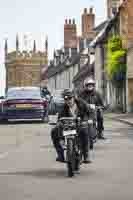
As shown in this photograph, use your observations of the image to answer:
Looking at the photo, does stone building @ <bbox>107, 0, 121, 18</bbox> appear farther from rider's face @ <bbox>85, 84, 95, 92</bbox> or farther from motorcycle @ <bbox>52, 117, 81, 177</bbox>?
motorcycle @ <bbox>52, 117, 81, 177</bbox>

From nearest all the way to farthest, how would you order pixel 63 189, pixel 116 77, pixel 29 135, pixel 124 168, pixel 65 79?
pixel 63 189 → pixel 124 168 → pixel 29 135 → pixel 116 77 → pixel 65 79

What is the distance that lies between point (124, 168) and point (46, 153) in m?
3.67

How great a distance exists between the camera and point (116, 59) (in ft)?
169

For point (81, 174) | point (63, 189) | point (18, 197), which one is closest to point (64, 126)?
point (81, 174)

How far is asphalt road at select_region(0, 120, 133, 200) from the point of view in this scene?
358 inches

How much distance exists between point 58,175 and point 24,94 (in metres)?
18.0

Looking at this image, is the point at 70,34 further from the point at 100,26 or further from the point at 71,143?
the point at 71,143

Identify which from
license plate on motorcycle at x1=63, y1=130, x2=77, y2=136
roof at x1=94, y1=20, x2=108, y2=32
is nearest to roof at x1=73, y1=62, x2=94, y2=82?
roof at x1=94, y1=20, x2=108, y2=32

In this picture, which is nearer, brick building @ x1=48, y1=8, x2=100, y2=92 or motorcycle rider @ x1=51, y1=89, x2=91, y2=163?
motorcycle rider @ x1=51, y1=89, x2=91, y2=163

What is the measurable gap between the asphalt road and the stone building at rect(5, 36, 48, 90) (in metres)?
161

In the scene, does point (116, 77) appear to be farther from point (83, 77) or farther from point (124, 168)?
point (124, 168)

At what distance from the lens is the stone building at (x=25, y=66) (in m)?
180

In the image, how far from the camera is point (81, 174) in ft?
37.5

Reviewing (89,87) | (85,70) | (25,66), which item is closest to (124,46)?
(85,70)
